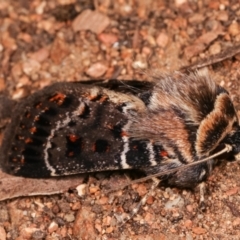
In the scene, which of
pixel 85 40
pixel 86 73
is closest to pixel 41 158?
pixel 86 73

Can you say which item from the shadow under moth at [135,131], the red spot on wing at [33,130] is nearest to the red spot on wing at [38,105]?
the shadow under moth at [135,131]

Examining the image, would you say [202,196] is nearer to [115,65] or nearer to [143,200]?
[143,200]

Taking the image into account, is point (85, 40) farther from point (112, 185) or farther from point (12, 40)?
point (112, 185)

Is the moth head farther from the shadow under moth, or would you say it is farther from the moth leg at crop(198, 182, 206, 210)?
the moth leg at crop(198, 182, 206, 210)

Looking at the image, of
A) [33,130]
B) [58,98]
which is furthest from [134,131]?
[33,130]

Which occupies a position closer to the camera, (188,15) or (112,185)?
(112,185)

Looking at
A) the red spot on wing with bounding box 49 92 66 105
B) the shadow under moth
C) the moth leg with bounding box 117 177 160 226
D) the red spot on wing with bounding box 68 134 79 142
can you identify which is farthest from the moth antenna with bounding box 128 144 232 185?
the red spot on wing with bounding box 49 92 66 105

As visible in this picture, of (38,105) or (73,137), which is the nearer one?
(73,137)
